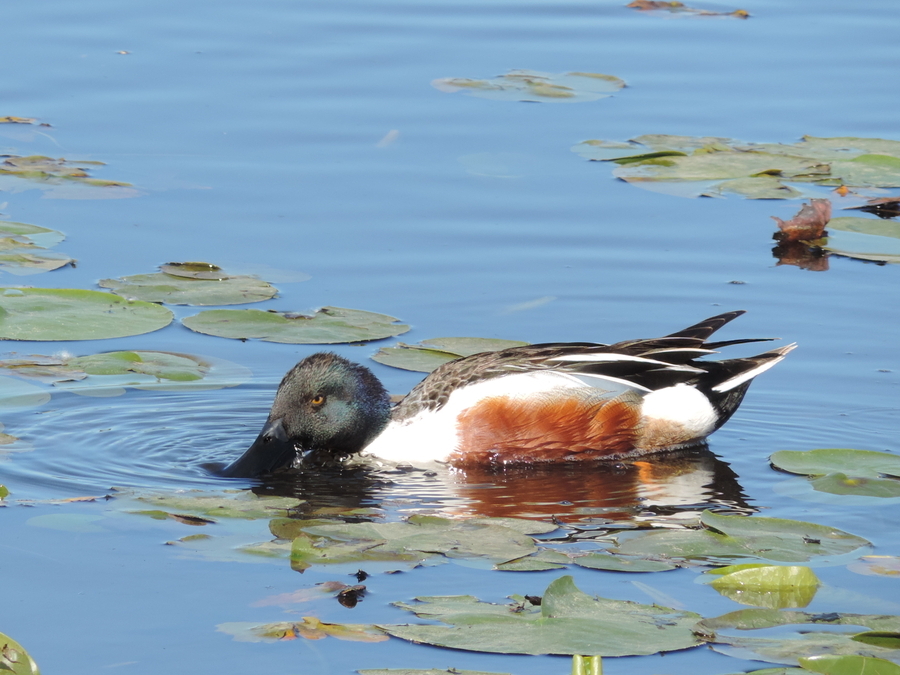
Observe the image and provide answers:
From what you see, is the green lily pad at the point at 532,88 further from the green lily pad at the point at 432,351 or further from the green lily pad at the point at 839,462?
the green lily pad at the point at 839,462

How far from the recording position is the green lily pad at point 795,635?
4.18 meters

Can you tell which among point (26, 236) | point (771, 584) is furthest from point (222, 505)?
Answer: point (26, 236)

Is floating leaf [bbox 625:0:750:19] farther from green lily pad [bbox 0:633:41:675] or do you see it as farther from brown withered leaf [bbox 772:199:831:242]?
green lily pad [bbox 0:633:41:675]

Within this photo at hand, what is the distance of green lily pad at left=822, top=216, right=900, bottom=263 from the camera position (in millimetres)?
8984

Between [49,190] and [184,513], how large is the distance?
191 inches

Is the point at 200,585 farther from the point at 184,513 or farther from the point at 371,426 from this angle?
the point at 371,426

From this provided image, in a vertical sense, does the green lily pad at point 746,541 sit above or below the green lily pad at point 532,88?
below

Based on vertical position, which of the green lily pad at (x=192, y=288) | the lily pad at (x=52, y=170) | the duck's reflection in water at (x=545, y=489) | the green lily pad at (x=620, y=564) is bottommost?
the duck's reflection in water at (x=545, y=489)

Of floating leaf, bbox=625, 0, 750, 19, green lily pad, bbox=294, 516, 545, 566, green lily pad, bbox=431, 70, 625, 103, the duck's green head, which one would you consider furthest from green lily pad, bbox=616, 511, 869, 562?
floating leaf, bbox=625, 0, 750, 19

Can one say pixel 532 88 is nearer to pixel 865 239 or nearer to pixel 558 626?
pixel 865 239

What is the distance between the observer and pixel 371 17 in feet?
45.1

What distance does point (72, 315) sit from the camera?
754 cm

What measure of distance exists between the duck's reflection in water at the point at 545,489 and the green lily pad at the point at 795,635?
4.49ft

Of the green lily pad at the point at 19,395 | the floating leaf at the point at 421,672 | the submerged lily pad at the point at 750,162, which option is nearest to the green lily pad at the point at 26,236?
the green lily pad at the point at 19,395
